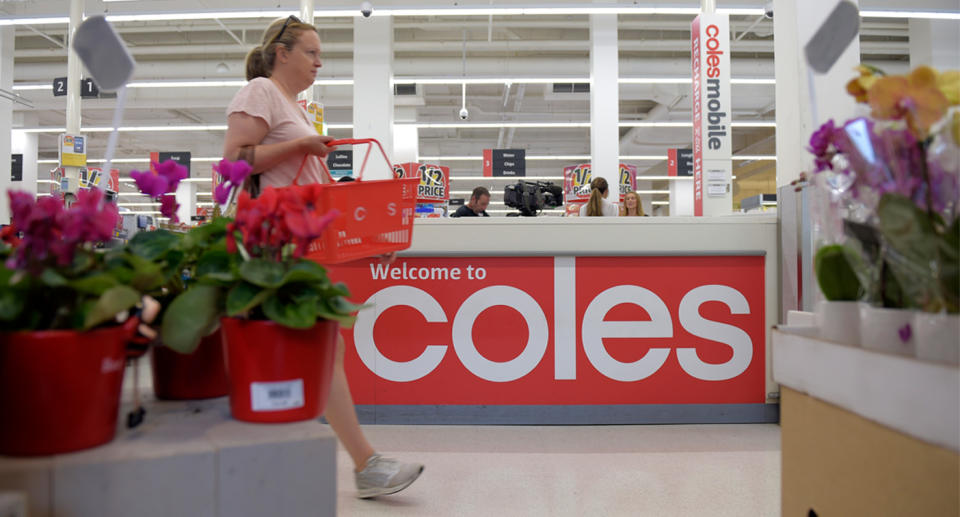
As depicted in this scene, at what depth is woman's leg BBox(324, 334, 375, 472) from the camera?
162cm

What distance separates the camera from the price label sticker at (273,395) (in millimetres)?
902

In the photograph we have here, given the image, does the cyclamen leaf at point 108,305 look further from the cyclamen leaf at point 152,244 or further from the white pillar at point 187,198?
the white pillar at point 187,198

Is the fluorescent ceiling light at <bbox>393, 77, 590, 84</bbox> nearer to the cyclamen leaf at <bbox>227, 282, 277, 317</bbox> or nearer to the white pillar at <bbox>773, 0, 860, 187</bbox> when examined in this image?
the white pillar at <bbox>773, 0, 860, 187</bbox>

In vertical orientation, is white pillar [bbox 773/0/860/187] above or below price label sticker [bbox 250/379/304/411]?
above

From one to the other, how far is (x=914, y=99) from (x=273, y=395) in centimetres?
101

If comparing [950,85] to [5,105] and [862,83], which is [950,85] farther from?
[5,105]

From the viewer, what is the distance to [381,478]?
1781 mm

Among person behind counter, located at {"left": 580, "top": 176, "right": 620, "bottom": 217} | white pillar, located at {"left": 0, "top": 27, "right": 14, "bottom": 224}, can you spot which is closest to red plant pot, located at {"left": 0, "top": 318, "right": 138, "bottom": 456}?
person behind counter, located at {"left": 580, "top": 176, "right": 620, "bottom": 217}

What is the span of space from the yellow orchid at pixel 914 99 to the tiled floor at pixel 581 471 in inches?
53.9

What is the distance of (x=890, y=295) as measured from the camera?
0.90m

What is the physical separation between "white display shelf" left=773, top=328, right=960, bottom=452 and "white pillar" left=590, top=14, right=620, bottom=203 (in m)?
7.23

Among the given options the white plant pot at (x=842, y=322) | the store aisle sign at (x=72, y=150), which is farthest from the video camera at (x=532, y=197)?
the store aisle sign at (x=72, y=150)

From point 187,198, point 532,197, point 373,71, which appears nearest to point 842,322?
point 532,197

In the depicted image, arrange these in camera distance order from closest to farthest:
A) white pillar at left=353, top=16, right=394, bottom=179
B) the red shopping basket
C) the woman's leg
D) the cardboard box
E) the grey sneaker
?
the cardboard box → the red shopping basket → the woman's leg → the grey sneaker → white pillar at left=353, top=16, right=394, bottom=179
